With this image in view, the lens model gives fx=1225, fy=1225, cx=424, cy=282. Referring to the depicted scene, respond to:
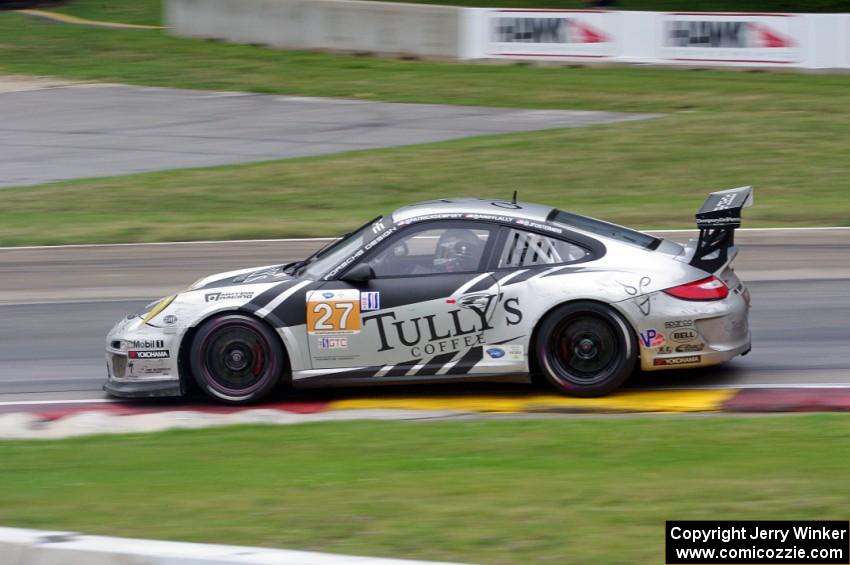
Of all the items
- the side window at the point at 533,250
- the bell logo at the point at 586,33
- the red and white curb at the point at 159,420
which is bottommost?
the red and white curb at the point at 159,420

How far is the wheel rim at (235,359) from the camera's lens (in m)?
8.51

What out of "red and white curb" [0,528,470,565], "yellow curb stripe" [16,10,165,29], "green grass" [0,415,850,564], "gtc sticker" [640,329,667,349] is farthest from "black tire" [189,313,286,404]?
"yellow curb stripe" [16,10,165,29]

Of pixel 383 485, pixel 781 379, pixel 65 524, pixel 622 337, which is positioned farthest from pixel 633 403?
pixel 65 524

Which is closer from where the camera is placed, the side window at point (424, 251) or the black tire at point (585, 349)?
the black tire at point (585, 349)

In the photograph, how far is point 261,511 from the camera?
17.7 feet

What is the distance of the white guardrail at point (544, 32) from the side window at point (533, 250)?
20.1 m

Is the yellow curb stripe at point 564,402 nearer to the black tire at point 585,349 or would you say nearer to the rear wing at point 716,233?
the black tire at point 585,349

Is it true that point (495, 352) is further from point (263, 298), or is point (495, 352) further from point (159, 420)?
point (159, 420)

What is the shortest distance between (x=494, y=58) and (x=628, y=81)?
12.8 feet

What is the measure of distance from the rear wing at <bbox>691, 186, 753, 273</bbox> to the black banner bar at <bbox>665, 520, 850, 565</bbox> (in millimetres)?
3818

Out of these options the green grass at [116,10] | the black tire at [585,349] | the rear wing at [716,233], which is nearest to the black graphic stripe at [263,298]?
the black tire at [585,349]

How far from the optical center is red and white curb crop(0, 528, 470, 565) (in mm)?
4258

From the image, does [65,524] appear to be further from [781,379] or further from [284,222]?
[284,222]

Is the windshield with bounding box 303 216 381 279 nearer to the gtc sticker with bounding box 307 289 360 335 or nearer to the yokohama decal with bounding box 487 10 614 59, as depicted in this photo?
the gtc sticker with bounding box 307 289 360 335
